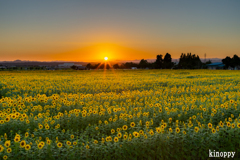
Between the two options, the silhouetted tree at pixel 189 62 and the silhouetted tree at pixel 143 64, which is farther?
the silhouetted tree at pixel 143 64

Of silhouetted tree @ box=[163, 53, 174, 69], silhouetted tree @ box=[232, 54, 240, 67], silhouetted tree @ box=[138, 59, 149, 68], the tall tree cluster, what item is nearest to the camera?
silhouetted tree @ box=[232, 54, 240, 67]

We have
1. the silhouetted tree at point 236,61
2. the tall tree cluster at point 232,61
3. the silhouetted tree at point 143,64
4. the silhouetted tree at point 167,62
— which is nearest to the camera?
the silhouetted tree at point 236,61

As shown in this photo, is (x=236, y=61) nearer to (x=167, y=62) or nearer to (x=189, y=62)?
(x=189, y=62)

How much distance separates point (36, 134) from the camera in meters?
5.73

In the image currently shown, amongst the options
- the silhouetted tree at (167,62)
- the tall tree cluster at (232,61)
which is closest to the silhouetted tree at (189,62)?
the silhouetted tree at (167,62)

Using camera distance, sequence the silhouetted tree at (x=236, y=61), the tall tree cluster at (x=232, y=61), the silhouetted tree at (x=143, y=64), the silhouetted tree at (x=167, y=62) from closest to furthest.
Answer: the silhouetted tree at (x=236, y=61) < the tall tree cluster at (x=232, y=61) < the silhouetted tree at (x=167, y=62) < the silhouetted tree at (x=143, y=64)

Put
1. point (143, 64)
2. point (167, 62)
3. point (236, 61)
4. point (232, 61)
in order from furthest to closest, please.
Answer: point (143, 64) → point (167, 62) → point (232, 61) → point (236, 61)

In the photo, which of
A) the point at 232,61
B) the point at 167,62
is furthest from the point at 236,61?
the point at 167,62

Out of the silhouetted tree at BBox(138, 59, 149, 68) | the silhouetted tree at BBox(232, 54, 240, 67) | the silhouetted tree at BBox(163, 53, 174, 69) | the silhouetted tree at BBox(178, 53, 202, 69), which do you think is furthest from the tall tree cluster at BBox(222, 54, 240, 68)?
the silhouetted tree at BBox(138, 59, 149, 68)

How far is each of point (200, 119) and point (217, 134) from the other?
154cm

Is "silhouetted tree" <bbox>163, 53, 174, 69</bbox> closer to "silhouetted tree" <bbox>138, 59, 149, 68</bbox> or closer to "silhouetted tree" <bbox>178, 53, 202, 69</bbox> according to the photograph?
"silhouetted tree" <bbox>178, 53, 202, 69</bbox>

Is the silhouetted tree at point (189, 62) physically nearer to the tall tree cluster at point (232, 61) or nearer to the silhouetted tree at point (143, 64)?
the tall tree cluster at point (232, 61)

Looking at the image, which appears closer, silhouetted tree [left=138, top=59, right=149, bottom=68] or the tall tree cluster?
the tall tree cluster

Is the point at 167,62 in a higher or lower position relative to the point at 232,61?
lower
